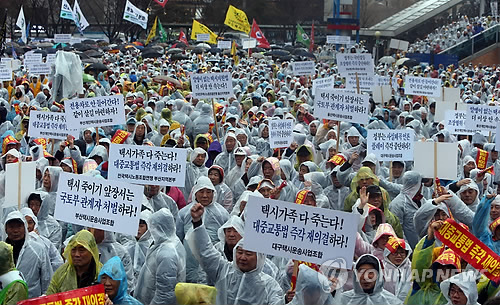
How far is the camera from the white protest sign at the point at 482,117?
12172mm

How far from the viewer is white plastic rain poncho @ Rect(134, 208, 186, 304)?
621 centimetres

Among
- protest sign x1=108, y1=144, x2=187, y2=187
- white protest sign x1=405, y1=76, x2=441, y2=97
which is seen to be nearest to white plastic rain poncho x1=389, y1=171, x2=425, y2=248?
protest sign x1=108, y1=144, x2=187, y2=187

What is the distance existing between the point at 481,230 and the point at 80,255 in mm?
3367

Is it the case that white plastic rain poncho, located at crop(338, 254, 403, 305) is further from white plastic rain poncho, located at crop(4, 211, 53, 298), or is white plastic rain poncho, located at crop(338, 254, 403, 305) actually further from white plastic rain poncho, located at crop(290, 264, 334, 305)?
white plastic rain poncho, located at crop(4, 211, 53, 298)

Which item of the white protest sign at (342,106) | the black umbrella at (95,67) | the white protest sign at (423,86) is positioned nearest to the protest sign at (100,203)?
the white protest sign at (342,106)

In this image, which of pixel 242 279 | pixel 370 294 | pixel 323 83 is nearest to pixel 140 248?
pixel 242 279

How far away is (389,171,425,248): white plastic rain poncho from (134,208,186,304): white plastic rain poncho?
292 centimetres

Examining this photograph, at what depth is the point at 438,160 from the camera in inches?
366

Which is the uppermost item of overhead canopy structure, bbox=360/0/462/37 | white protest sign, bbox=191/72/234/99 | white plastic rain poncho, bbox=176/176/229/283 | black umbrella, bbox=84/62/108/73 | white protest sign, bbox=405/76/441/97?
overhead canopy structure, bbox=360/0/462/37

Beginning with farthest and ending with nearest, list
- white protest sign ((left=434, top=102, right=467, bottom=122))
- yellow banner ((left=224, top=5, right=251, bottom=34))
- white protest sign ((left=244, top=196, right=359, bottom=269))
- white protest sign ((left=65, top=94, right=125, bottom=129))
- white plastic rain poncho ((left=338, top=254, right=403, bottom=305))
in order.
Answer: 1. yellow banner ((left=224, top=5, right=251, bottom=34))
2. white protest sign ((left=434, top=102, right=467, bottom=122))
3. white protest sign ((left=65, top=94, right=125, bottom=129))
4. white protest sign ((left=244, top=196, right=359, bottom=269))
5. white plastic rain poncho ((left=338, top=254, right=403, bottom=305))

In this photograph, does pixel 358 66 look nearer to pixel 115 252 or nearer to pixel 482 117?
pixel 482 117

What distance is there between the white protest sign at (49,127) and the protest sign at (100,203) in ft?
15.1

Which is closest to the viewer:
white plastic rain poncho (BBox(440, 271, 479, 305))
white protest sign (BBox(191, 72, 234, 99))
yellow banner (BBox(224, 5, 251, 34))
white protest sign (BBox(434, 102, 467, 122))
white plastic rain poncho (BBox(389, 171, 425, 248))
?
white plastic rain poncho (BBox(440, 271, 479, 305))

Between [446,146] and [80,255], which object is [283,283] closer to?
[80,255]
